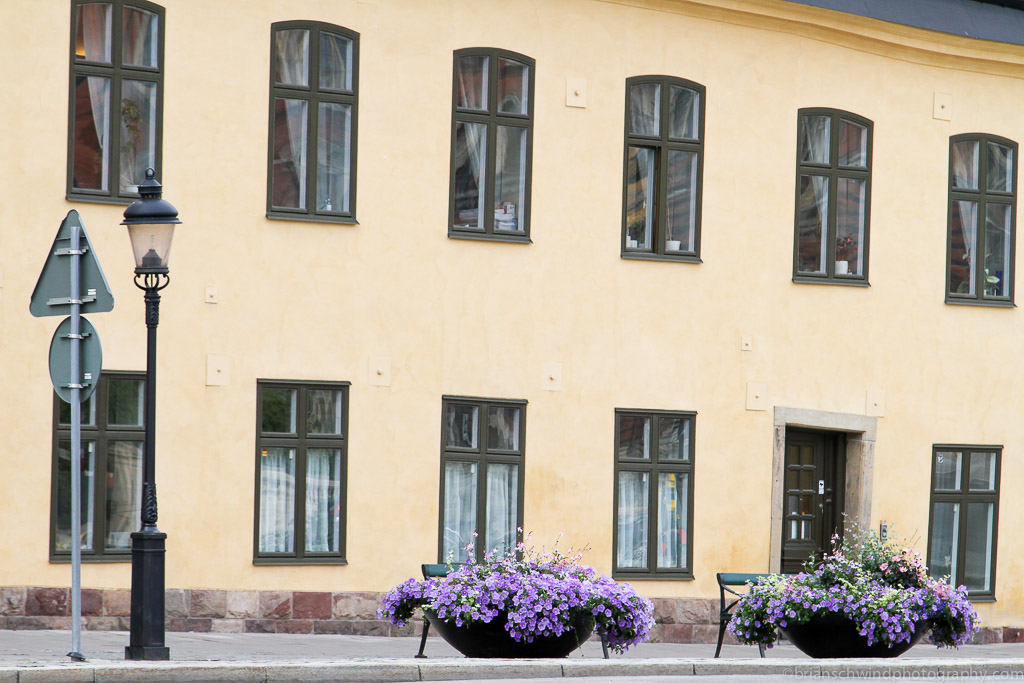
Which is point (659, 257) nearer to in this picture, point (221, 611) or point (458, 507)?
point (458, 507)

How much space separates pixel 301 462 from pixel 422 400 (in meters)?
1.44

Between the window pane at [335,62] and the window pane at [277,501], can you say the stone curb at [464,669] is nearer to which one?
the window pane at [277,501]

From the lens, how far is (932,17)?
61.1ft

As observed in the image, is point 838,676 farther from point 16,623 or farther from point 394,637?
point 16,623

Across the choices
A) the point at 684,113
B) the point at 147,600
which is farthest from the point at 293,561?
the point at 684,113

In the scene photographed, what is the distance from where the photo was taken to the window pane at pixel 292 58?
16203 millimetres

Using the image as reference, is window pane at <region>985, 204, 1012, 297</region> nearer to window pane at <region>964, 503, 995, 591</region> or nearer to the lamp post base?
window pane at <region>964, 503, 995, 591</region>

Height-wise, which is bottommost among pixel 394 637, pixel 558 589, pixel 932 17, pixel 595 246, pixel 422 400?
pixel 394 637

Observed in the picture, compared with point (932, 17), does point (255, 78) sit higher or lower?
lower

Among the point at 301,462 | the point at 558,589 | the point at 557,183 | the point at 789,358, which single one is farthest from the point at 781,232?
the point at 558,589

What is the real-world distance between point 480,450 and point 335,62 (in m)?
4.44

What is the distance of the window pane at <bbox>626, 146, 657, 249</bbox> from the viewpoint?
57.7 ft

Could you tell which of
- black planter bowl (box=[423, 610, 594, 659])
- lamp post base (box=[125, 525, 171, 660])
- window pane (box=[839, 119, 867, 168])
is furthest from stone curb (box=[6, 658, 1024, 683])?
window pane (box=[839, 119, 867, 168])

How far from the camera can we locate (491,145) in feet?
55.8
